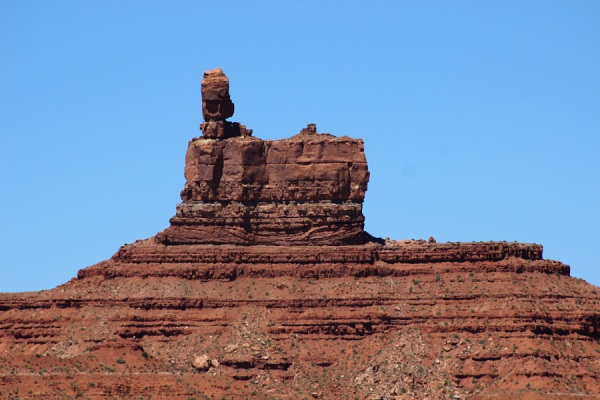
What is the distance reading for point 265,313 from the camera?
150625 mm

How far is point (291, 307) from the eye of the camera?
150875 mm

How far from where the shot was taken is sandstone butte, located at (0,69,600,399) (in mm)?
144250

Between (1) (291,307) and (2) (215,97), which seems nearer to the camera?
(1) (291,307)

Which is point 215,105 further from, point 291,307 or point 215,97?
point 291,307

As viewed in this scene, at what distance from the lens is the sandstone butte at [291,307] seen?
5679 inches

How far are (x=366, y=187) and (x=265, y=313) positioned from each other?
11037mm

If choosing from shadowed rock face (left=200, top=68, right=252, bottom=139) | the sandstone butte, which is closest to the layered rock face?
the sandstone butte

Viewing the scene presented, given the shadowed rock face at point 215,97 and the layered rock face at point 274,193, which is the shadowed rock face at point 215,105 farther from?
the layered rock face at point 274,193

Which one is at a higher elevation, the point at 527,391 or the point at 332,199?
the point at 332,199

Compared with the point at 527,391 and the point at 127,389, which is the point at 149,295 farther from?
the point at 527,391

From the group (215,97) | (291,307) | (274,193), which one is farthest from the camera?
(215,97)

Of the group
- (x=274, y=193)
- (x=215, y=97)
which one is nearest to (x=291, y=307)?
(x=274, y=193)

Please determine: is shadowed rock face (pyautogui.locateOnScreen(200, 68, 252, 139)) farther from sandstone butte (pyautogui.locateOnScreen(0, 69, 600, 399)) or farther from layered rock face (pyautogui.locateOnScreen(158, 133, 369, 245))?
layered rock face (pyautogui.locateOnScreen(158, 133, 369, 245))

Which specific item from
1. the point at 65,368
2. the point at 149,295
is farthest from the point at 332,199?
the point at 65,368
